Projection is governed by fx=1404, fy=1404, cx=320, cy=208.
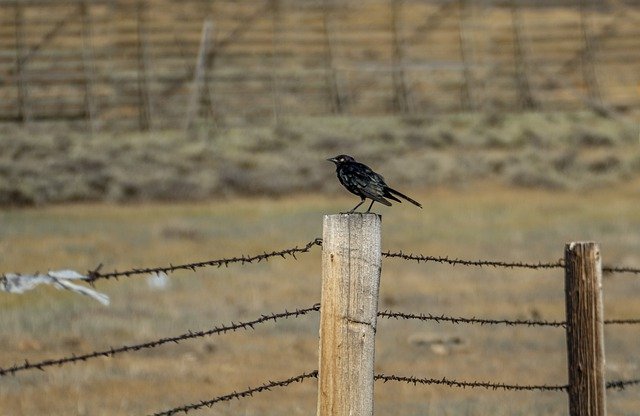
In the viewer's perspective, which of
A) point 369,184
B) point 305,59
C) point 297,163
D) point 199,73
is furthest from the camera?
point 305,59

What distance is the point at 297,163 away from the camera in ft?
98.1

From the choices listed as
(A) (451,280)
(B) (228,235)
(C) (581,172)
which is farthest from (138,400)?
(C) (581,172)

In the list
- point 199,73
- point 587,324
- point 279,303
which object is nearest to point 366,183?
point 587,324

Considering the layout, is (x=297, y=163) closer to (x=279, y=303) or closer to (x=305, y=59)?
(x=305, y=59)

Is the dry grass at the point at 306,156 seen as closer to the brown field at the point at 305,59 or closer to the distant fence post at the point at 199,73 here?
the distant fence post at the point at 199,73

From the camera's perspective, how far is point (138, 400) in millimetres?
10773

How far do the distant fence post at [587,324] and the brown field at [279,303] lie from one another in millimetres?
3489

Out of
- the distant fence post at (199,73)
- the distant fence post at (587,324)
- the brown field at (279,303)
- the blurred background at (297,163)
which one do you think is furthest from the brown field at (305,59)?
the distant fence post at (587,324)

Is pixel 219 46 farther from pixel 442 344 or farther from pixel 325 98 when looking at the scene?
pixel 442 344

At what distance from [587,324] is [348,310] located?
5.02ft

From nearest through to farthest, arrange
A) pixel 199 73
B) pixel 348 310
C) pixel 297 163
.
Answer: pixel 348 310 → pixel 297 163 → pixel 199 73

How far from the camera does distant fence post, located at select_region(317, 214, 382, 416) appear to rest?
5.29 metres

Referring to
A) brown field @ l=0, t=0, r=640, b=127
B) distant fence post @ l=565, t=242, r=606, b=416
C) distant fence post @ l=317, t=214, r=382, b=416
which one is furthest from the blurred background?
distant fence post @ l=317, t=214, r=382, b=416

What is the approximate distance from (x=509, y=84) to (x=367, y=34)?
146 inches
